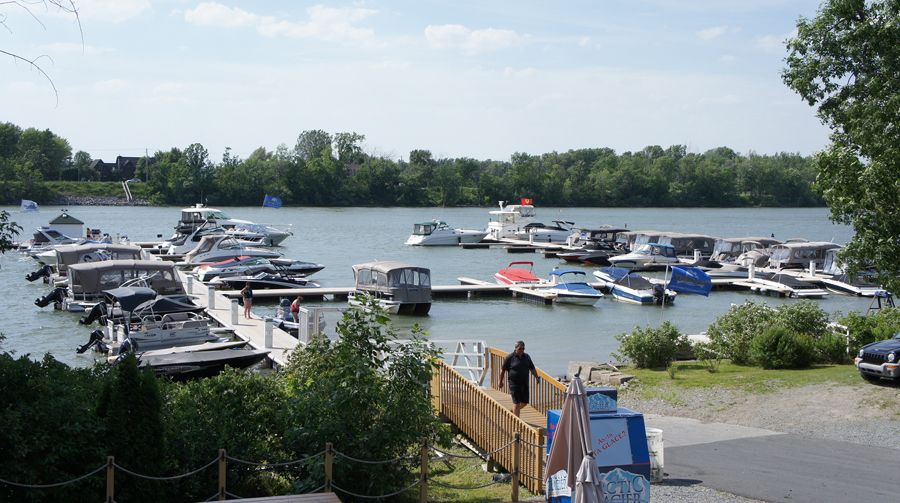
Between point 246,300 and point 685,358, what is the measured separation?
53.8 feet

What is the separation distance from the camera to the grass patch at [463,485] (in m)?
9.14

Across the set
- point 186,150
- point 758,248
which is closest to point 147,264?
point 758,248

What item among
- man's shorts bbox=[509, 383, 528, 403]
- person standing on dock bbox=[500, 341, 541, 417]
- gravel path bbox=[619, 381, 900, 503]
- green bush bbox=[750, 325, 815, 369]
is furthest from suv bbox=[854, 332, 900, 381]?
man's shorts bbox=[509, 383, 528, 403]

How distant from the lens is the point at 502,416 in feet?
34.1

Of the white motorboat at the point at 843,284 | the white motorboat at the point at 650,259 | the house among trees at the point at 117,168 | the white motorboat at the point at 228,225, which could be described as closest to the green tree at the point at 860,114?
the white motorboat at the point at 843,284

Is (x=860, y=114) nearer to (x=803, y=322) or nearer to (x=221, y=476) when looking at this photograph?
(x=803, y=322)

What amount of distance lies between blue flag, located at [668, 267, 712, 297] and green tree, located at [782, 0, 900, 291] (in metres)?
7.87

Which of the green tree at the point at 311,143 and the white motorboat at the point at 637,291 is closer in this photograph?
the white motorboat at the point at 637,291

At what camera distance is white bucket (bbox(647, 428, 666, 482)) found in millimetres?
9508

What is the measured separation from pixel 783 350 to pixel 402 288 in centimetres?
1807

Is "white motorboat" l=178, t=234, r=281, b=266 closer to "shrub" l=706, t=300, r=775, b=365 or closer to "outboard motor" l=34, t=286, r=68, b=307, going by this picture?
"outboard motor" l=34, t=286, r=68, b=307

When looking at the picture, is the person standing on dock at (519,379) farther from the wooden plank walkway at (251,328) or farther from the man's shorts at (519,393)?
the wooden plank walkway at (251,328)

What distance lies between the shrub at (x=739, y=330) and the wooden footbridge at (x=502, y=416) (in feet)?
25.7

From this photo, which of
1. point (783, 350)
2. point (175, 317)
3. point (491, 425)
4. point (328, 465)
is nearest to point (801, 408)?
point (783, 350)
